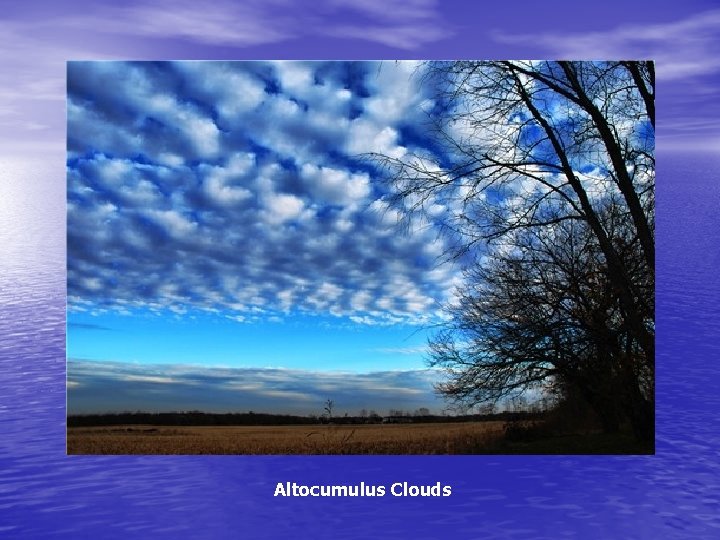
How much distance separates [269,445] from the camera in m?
9.12

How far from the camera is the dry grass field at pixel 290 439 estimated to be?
9047 millimetres

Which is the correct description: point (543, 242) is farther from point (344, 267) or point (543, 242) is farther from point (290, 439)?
point (290, 439)

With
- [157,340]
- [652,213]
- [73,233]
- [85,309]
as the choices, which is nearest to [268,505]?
[157,340]

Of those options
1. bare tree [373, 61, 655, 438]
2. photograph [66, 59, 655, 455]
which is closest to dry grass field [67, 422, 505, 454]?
photograph [66, 59, 655, 455]

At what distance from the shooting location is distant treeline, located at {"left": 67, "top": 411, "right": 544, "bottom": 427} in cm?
908

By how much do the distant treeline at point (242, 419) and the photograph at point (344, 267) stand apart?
0.02 metres

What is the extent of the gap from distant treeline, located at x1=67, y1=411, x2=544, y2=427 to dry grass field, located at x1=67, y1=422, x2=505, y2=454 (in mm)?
46

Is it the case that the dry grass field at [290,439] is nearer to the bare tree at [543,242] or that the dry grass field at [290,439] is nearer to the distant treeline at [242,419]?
the distant treeline at [242,419]

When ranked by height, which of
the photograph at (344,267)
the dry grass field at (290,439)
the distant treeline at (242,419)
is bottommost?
the dry grass field at (290,439)

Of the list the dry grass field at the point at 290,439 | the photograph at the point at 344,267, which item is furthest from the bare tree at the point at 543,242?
the dry grass field at the point at 290,439

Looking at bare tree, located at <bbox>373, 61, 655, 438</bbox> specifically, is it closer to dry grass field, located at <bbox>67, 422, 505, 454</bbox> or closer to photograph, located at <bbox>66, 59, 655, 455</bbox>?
photograph, located at <bbox>66, 59, 655, 455</bbox>

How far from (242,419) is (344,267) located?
5.64 feet

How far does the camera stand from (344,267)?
30.2 ft

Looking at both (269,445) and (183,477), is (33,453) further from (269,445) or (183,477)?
(269,445)
